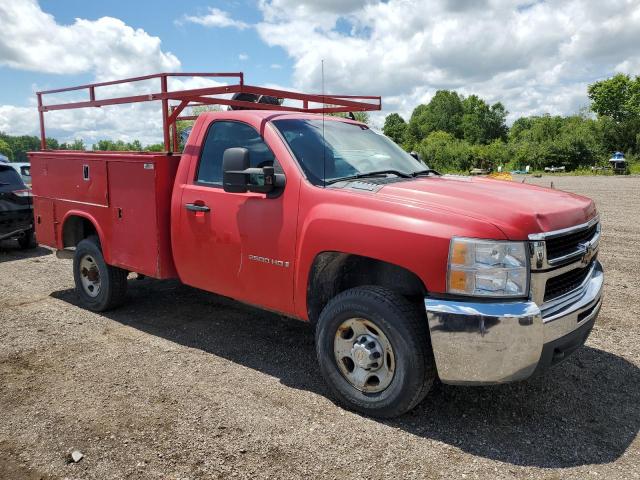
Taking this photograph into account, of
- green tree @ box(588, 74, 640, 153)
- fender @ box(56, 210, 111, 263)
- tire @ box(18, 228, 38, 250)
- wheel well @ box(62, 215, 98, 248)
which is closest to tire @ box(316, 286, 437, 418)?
fender @ box(56, 210, 111, 263)

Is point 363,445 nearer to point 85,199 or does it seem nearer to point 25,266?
point 85,199

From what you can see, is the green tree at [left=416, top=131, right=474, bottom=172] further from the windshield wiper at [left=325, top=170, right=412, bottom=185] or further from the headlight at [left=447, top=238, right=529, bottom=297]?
the headlight at [left=447, top=238, right=529, bottom=297]

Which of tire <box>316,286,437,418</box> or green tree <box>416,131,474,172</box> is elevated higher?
green tree <box>416,131,474,172</box>

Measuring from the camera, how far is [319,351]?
141 inches

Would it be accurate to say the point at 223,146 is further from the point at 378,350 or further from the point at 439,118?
the point at 439,118

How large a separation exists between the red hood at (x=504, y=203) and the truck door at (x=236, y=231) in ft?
2.84

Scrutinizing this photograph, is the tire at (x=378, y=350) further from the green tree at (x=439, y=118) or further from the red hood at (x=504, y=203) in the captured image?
the green tree at (x=439, y=118)

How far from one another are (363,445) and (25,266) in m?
7.15

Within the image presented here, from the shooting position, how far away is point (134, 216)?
4.90 m

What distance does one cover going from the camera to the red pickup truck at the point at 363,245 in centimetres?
291

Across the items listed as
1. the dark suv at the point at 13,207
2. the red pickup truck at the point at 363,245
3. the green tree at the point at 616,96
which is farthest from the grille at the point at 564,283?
the green tree at the point at 616,96

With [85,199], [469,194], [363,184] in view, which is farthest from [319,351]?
[85,199]

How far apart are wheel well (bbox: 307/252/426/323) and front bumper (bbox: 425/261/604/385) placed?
44cm

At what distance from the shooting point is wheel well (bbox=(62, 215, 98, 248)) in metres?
5.84
